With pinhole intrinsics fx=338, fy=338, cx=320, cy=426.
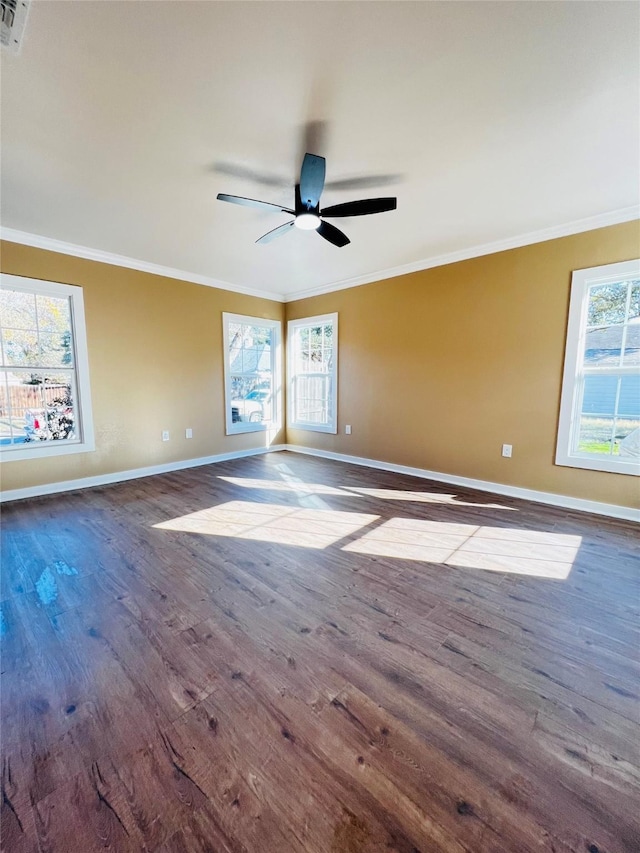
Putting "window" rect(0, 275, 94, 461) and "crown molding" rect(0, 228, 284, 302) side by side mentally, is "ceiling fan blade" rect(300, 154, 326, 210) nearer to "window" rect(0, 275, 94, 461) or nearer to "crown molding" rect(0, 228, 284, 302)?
"crown molding" rect(0, 228, 284, 302)

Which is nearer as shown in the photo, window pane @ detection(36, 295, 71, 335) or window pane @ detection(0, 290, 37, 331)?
window pane @ detection(0, 290, 37, 331)

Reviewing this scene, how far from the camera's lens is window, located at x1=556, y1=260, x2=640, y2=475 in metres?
2.91

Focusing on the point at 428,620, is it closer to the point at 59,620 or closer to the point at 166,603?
the point at 166,603

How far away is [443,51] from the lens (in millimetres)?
1479

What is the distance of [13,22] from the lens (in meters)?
1.36

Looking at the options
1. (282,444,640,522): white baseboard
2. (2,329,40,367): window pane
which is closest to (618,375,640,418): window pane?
(282,444,640,522): white baseboard

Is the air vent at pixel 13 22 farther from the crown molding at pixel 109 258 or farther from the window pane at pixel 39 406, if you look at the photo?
the window pane at pixel 39 406

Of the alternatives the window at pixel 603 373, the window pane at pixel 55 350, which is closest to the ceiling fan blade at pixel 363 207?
the window at pixel 603 373

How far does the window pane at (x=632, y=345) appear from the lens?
2885 mm

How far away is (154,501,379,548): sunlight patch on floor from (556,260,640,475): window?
6.84ft

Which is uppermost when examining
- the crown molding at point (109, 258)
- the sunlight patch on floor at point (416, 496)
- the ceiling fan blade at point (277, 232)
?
the crown molding at point (109, 258)

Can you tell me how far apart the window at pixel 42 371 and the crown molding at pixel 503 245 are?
3.22 meters

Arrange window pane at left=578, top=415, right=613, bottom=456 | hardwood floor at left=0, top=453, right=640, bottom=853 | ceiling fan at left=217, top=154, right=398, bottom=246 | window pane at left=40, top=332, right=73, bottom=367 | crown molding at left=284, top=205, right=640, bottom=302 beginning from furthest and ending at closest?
window pane at left=40, top=332, right=73, bottom=367, window pane at left=578, top=415, right=613, bottom=456, crown molding at left=284, top=205, right=640, bottom=302, ceiling fan at left=217, top=154, right=398, bottom=246, hardwood floor at left=0, top=453, right=640, bottom=853

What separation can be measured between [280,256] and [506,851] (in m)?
4.26
